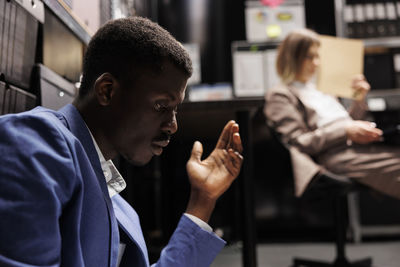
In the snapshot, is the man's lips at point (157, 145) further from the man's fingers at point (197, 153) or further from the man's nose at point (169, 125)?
the man's fingers at point (197, 153)

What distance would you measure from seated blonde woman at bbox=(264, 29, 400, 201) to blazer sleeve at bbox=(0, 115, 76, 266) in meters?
1.23

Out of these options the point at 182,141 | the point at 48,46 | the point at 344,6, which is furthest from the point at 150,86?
the point at 344,6

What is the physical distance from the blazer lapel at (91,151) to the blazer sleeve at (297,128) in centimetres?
125

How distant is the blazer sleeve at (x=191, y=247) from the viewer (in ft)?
2.26

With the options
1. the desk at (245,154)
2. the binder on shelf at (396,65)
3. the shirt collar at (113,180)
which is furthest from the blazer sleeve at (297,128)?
the binder on shelf at (396,65)

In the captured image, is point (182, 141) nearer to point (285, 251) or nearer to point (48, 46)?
point (285, 251)

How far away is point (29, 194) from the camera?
419mm

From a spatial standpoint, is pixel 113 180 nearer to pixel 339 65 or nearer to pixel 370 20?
pixel 339 65

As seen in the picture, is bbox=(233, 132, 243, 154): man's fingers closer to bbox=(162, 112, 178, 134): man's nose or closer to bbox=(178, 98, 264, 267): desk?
bbox=(162, 112, 178, 134): man's nose

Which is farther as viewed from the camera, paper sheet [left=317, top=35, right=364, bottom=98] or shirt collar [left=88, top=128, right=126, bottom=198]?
paper sheet [left=317, top=35, right=364, bottom=98]

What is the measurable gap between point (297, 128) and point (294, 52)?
40 cm

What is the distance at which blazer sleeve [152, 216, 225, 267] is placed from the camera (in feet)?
2.26

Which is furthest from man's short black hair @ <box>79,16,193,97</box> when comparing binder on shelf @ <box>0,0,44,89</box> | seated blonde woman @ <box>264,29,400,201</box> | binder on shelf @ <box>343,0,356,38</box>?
binder on shelf @ <box>343,0,356,38</box>

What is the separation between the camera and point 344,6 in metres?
2.75
